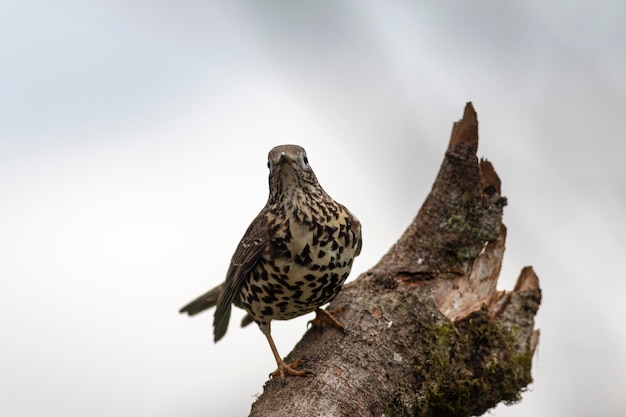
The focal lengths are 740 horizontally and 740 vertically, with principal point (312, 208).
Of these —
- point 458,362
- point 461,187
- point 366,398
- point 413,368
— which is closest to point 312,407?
point 366,398

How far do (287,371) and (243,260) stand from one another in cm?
88

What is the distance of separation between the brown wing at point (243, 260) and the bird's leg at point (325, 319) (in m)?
0.58

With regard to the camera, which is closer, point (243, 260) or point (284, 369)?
point (284, 369)

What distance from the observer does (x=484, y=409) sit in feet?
17.2

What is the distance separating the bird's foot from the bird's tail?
162 cm

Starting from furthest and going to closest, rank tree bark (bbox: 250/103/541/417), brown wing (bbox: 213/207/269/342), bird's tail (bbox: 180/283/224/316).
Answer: bird's tail (bbox: 180/283/224/316)
brown wing (bbox: 213/207/269/342)
tree bark (bbox: 250/103/541/417)

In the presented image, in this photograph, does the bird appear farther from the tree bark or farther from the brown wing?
the tree bark

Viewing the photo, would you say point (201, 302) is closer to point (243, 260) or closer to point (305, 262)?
point (243, 260)

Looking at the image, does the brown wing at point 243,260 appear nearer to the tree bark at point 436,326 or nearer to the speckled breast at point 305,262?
the speckled breast at point 305,262

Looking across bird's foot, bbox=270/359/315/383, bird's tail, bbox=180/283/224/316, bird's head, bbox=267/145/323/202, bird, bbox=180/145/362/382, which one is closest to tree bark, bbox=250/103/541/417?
bird's foot, bbox=270/359/315/383

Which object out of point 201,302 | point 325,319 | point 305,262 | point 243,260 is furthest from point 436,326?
point 201,302

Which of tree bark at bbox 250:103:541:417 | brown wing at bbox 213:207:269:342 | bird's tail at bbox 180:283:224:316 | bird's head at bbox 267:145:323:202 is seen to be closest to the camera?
tree bark at bbox 250:103:541:417

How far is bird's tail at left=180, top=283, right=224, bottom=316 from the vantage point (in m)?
6.27

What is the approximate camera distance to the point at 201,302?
20.7 feet
